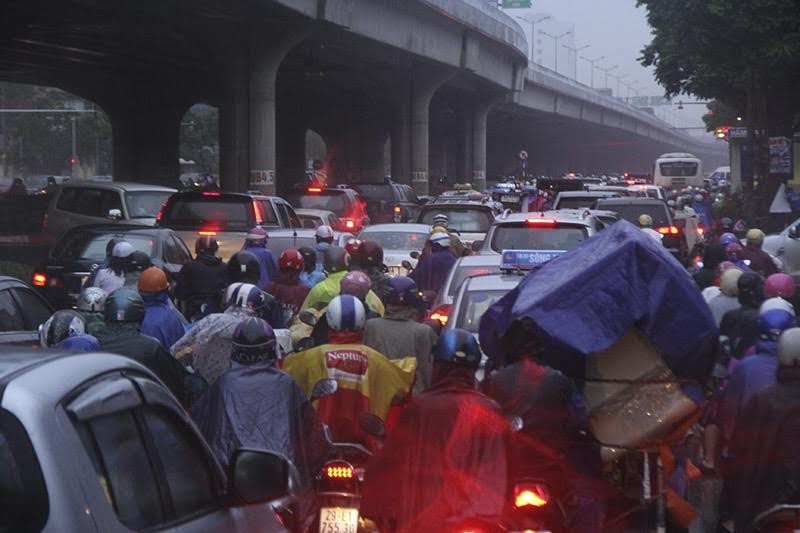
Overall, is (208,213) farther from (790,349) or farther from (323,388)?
(790,349)

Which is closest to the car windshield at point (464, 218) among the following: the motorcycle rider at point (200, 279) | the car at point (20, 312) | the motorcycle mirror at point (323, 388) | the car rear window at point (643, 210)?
the car rear window at point (643, 210)

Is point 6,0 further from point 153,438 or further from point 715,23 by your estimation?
point 153,438

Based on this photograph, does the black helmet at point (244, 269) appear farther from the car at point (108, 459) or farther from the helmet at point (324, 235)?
the car at point (108, 459)

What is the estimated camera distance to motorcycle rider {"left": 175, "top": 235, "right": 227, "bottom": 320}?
14766 mm

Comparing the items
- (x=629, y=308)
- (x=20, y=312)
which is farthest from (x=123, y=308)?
(x=629, y=308)

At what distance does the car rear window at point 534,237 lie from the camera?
1608cm

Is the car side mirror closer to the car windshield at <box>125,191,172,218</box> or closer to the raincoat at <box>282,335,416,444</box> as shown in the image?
the raincoat at <box>282,335,416,444</box>

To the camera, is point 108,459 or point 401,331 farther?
point 401,331

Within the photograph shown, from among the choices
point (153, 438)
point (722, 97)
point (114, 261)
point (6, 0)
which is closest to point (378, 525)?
point (153, 438)

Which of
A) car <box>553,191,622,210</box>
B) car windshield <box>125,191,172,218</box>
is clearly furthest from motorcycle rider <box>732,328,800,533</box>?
car <box>553,191,622,210</box>

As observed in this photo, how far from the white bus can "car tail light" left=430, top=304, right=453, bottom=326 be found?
6551 centimetres

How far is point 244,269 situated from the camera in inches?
491

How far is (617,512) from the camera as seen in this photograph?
23.8ft

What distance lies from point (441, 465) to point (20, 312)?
17.8ft
